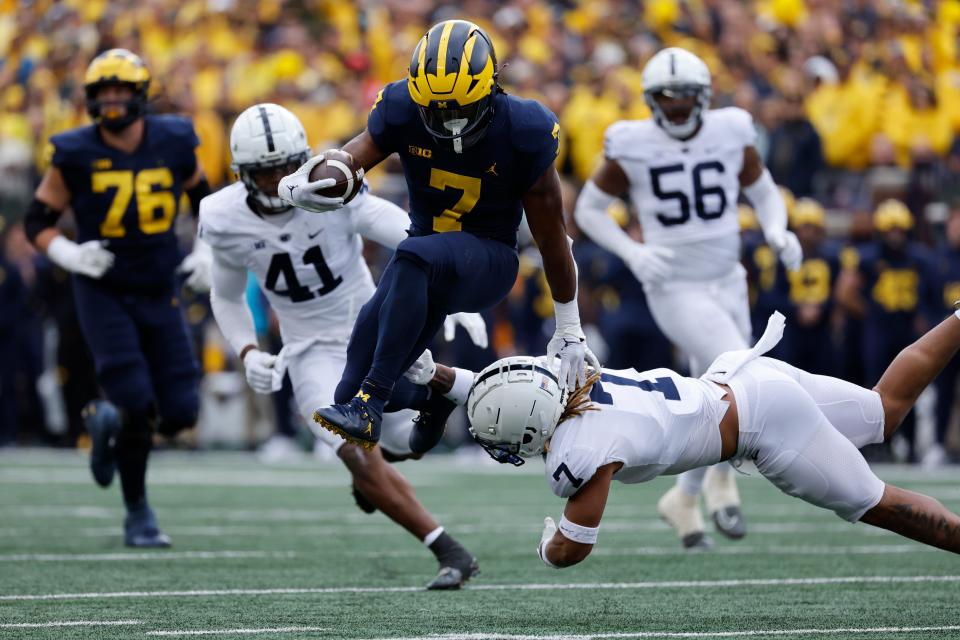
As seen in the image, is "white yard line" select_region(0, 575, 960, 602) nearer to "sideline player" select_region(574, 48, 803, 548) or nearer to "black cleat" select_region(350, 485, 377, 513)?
"black cleat" select_region(350, 485, 377, 513)

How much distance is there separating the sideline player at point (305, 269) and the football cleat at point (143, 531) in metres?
1.29

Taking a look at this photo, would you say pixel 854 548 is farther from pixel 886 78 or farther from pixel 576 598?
pixel 886 78

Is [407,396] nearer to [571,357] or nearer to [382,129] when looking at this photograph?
[571,357]

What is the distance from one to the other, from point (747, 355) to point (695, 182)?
2.65 meters

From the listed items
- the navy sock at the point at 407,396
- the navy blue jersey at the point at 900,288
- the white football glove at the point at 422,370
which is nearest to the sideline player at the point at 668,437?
the white football glove at the point at 422,370

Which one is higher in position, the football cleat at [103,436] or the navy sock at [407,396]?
the navy sock at [407,396]

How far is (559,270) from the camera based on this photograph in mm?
5504

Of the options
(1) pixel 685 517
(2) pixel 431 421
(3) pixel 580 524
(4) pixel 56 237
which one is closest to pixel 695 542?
(1) pixel 685 517

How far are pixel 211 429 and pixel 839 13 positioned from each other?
6988 mm

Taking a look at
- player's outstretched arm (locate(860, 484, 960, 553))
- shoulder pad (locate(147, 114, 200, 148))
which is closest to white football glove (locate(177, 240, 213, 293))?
shoulder pad (locate(147, 114, 200, 148))

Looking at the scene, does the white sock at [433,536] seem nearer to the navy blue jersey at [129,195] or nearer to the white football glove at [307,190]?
the white football glove at [307,190]

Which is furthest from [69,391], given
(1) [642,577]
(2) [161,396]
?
(1) [642,577]

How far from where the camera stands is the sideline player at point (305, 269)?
6262 mm

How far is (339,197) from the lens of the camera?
5.19 m
